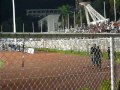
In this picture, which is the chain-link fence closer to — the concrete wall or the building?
the concrete wall

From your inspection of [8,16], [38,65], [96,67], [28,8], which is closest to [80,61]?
[96,67]

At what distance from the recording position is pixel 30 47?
3.86 m

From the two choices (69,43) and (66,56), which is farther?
(66,56)

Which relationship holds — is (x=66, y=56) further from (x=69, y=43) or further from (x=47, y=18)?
Result: (x=47, y=18)

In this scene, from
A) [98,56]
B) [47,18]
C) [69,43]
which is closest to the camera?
[69,43]

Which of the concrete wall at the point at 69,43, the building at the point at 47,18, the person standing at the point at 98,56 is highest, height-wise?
the building at the point at 47,18

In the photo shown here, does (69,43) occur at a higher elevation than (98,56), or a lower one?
higher

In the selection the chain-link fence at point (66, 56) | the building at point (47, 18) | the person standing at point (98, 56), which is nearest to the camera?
the chain-link fence at point (66, 56)

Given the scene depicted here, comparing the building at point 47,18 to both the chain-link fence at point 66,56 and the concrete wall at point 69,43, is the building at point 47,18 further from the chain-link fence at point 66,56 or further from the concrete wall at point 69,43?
the concrete wall at point 69,43

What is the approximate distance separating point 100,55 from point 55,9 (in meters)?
111

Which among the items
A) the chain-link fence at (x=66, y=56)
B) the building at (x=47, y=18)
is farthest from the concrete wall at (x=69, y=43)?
the building at (x=47, y=18)

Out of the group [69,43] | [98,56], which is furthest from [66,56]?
[69,43]

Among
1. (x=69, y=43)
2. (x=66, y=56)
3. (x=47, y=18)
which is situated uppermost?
(x=47, y=18)

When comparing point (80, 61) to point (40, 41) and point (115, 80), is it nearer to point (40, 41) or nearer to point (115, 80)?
point (115, 80)
